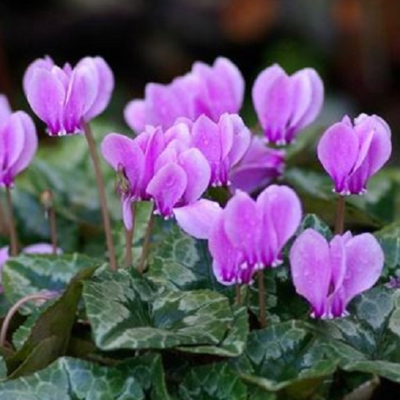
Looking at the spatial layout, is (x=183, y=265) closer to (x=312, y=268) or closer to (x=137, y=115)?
(x=312, y=268)

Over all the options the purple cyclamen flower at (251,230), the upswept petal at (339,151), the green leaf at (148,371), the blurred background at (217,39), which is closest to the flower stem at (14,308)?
the green leaf at (148,371)

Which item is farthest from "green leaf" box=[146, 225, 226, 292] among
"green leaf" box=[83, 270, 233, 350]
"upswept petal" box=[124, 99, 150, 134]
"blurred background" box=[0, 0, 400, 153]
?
"blurred background" box=[0, 0, 400, 153]

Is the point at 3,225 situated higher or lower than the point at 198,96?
lower

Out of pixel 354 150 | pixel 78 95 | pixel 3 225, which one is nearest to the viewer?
pixel 354 150

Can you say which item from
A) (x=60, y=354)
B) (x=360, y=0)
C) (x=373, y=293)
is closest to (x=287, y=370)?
(x=373, y=293)

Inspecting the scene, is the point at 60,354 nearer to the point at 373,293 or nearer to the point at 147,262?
the point at 147,262

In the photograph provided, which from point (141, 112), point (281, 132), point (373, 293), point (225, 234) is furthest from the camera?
point (141, 112)

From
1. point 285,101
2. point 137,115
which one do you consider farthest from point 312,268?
point 137,115

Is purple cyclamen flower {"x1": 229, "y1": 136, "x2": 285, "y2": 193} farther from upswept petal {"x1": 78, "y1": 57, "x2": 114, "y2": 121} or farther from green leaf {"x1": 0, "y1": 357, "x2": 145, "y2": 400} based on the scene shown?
green leaf {"x1": 0, "y1": 357, "x2": 145, "y2": 400}
